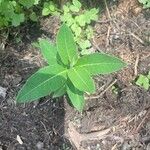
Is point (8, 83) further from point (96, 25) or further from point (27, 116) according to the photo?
point (96, 25)

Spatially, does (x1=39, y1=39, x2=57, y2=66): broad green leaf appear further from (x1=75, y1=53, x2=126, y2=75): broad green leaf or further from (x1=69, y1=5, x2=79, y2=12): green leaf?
(x1=69, y1=5, x2=79, y2=12): green leaf

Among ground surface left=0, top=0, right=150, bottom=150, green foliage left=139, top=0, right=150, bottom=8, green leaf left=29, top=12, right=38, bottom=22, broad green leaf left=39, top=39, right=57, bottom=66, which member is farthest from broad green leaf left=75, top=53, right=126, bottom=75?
green foliage left=139, top=0, right=150, bottom=8

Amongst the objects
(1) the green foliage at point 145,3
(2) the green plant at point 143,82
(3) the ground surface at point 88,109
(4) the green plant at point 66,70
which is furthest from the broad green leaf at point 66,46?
(1) the green foliage at point 145,3

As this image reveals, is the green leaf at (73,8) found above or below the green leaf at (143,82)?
above

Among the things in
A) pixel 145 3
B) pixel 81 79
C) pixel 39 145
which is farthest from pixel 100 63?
pixel 145 3

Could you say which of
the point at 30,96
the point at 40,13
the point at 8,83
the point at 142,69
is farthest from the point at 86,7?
the point at 30,96

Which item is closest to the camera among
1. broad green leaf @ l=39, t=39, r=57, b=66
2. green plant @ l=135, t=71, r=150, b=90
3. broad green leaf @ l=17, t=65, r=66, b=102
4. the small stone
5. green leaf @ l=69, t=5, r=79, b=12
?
broad green leaf @ l=17, t=65, r=66, b=102

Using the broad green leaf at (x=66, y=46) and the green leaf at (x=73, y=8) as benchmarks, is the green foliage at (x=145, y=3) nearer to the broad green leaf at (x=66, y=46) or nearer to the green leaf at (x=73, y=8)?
the green leaf at (x=73, y=8)

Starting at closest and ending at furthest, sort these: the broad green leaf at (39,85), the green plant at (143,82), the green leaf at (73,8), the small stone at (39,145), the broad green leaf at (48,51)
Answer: the broad green leaf at (39,85) < the broad green leaf at (48,51) < the small stone at (39,145) < the green plant at (143,82) < the green leaf at (73,8)
